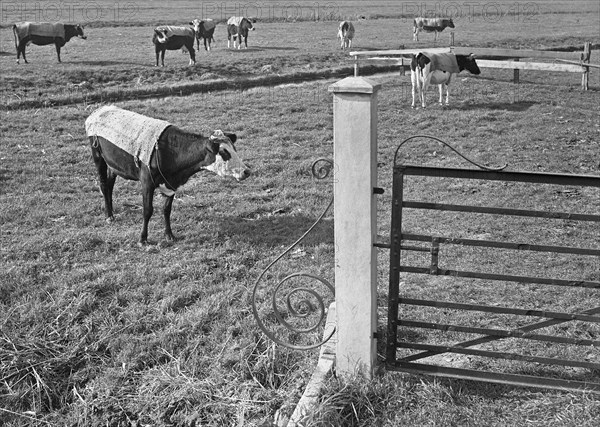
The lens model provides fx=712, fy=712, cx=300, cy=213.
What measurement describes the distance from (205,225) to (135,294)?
222cm

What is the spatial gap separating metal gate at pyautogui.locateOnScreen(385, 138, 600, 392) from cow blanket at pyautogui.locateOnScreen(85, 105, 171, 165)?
10.2ft

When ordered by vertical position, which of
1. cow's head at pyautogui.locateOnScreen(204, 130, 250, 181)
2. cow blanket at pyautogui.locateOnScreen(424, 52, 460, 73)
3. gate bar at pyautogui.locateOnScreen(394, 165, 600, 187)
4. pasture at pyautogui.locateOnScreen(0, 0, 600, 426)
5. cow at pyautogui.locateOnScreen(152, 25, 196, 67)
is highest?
cow at pyautogui.locateOnScreen(152, 25, 196, 67)

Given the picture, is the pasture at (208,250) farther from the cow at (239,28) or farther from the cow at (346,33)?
the cow at (239,28)

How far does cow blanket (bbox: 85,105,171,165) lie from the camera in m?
8.12

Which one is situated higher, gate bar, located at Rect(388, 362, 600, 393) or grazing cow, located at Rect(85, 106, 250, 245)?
grazing cow, located at Rect(85, 106, 250, 245)

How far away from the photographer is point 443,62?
16469 mm

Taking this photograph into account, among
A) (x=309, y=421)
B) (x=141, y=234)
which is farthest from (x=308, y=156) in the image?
(x=309, y=421)

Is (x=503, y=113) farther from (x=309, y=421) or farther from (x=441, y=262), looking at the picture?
(x=309, y=421)

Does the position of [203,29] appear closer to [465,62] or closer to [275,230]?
[465,62]

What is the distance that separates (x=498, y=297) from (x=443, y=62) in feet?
36.2

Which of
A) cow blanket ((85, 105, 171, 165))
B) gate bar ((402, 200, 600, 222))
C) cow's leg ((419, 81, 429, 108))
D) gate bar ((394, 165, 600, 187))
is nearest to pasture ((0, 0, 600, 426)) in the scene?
cow's leg ((419, 81, 429, 108))

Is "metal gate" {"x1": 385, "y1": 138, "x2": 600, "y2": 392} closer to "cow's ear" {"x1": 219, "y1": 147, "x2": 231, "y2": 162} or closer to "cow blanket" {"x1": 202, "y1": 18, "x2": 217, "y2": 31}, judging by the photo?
"cow's ear" {"x1": 219, "y1": 147, "x2": 231, "y2": 162}

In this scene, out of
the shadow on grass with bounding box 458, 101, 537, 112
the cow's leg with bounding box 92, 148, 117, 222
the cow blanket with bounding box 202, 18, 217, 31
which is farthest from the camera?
the cow blanket with bounding box 202, 18, 217, 31

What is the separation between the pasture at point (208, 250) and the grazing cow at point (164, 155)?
1.91ft
